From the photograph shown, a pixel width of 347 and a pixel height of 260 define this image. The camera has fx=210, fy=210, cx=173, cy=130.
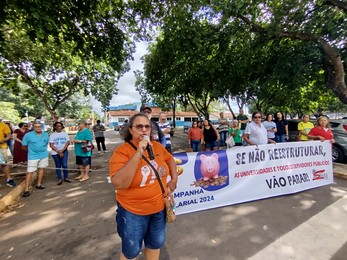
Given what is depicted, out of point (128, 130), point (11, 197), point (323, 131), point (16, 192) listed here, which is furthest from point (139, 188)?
point (323, 131)

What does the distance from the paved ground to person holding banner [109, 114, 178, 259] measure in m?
1.03

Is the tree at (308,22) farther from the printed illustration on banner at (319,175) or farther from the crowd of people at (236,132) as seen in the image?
the printed illustration on banner at (319,175)

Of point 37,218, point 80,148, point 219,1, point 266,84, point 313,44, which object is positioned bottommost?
point 37,218

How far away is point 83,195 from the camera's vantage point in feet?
16.7

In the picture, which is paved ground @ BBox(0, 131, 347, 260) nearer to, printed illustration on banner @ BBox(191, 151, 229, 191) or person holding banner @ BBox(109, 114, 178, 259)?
printed illustration on banner @ BBox(191, 151, 229, 191)

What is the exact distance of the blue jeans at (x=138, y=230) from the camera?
1784mm

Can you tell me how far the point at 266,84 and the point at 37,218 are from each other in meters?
10.1

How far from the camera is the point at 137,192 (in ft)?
5.82

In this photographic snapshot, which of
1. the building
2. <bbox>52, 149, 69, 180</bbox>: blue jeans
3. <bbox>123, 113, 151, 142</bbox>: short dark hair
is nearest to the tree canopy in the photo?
<bbox>52, 149, 69, 180</bbox>: blue jeans

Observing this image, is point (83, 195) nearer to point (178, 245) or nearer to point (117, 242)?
point (117, 242)

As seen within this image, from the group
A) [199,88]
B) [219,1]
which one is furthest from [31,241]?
[199,88]

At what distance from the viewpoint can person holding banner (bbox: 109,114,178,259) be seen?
5.65 feet

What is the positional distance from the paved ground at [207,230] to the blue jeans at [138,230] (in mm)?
906

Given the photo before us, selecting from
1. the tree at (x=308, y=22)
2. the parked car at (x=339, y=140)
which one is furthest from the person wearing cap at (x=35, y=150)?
the parked car at (x=339, y=140)
